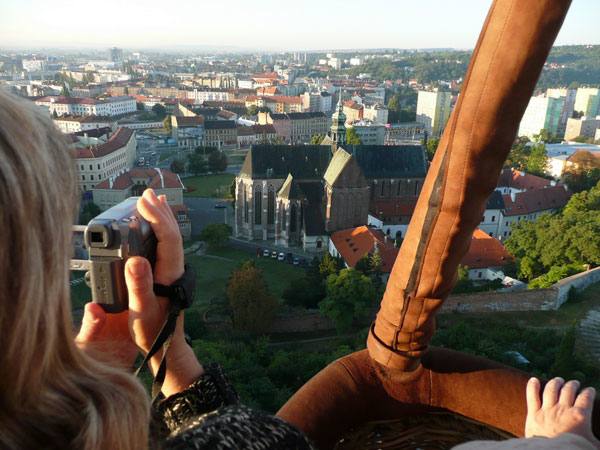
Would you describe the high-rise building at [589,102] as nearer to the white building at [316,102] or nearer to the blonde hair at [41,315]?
the white building at [316,102]

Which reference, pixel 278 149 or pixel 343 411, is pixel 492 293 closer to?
pixel 278 149

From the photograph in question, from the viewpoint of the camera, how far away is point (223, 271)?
16.6 metres

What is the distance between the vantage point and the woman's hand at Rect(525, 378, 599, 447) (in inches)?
52.3

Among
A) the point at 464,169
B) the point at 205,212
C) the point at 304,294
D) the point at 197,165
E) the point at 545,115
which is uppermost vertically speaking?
the point at 464,169

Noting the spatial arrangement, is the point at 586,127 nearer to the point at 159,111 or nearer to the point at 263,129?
the point at 263,129

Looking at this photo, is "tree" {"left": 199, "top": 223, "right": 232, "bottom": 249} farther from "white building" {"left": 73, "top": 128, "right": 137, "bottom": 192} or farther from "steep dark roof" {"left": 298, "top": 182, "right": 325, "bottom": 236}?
"white building" {"left": 73, "top": 128, "right": 137, "bottom": 192}

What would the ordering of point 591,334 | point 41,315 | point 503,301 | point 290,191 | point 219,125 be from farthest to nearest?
point 219,125 → point 290,191 → point 503,301 → point 591,334 → point 41,315

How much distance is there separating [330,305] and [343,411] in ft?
35.0

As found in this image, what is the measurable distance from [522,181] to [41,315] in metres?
26.0

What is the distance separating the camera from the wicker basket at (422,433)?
1.52m

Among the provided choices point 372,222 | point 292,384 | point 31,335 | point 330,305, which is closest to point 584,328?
point 330,305

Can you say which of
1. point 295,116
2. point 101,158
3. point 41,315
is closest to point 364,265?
point 41,315

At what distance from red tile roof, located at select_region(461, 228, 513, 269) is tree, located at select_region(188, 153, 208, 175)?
17962 mm

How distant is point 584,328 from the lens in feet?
36.1
